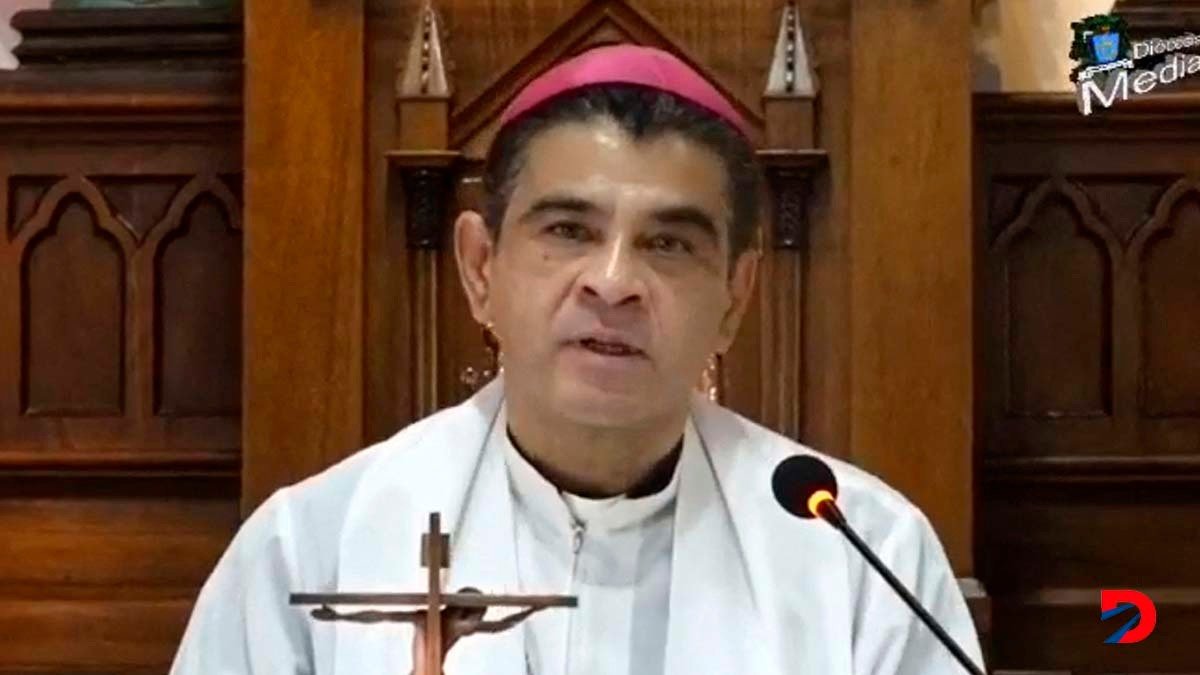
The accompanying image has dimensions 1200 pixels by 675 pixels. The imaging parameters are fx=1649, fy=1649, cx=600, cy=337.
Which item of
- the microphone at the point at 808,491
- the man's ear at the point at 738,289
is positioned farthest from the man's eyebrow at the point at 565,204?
the microphone at the point at 808,491

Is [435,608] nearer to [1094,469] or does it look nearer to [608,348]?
[608,348]

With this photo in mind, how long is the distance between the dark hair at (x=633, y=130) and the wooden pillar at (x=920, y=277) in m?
0.78

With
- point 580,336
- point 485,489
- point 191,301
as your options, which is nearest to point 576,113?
point 580,336

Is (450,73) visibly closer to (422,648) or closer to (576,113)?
(576,113)

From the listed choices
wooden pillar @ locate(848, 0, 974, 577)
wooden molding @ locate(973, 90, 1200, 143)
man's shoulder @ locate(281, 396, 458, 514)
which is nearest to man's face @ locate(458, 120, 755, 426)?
man's shoulder @ locate(281, 396, 458, 514)

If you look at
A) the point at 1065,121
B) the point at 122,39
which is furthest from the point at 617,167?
the point at 122,39

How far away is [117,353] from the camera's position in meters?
3.30

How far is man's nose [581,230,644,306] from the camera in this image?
2.00 metres

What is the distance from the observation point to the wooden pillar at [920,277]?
2926 mm

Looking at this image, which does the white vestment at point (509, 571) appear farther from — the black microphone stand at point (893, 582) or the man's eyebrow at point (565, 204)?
the black microphone stand at point (893, 582)

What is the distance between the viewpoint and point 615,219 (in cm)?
205

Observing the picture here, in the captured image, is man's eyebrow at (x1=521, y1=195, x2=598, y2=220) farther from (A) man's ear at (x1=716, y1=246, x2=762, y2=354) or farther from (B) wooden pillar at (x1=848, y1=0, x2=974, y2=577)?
(B) wooden pillar at (x1=848, y1=0, x2=974, y2=577)

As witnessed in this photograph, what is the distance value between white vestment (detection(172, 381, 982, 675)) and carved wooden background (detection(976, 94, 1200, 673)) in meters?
1.00

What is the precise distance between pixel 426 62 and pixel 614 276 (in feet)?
3.77
